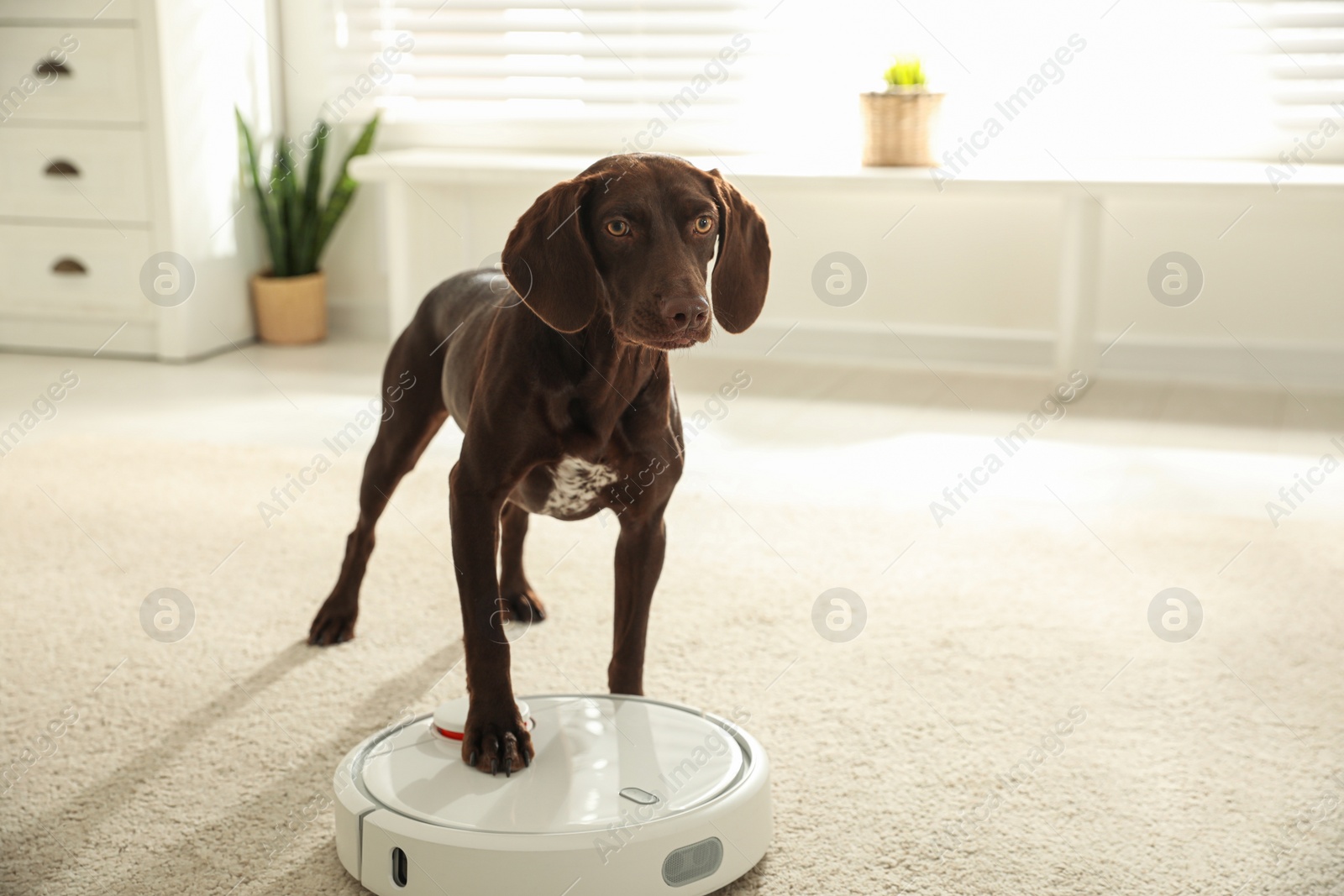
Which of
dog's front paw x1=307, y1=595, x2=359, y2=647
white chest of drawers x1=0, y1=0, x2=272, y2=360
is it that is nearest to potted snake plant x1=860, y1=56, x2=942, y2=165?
white chest of drawers x1=0, y1=0, x2=272, y2=360

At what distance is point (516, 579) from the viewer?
2.18 meters

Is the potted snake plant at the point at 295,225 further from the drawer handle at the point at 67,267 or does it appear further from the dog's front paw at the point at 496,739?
the dog's front paw at the point at 496,739

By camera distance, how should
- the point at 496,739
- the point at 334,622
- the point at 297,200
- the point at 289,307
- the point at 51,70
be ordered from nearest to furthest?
the point at 496,739 < the point at 334,622 < the point at 51,70 < the point at 297,200 < the point at 289,307

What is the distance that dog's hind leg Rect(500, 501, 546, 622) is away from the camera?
2076 mm

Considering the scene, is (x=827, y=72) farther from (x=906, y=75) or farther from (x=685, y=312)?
(x=685, y=312)

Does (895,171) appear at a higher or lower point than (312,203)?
higher

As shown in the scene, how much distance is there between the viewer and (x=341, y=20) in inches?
183

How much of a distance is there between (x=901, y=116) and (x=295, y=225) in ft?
6.79

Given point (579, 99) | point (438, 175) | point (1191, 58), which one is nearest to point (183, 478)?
point (438, 175)

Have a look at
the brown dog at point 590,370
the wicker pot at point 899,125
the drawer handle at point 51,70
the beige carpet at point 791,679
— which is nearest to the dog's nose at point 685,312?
the brown dog at point 590,370

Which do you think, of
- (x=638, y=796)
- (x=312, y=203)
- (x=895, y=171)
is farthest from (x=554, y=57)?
(x=638, y=796)

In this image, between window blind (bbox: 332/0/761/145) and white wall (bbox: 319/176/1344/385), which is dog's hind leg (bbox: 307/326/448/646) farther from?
window blind (bbox: 332/0/761/145)

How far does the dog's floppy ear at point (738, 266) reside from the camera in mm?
1537

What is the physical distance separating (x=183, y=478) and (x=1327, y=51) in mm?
3365
